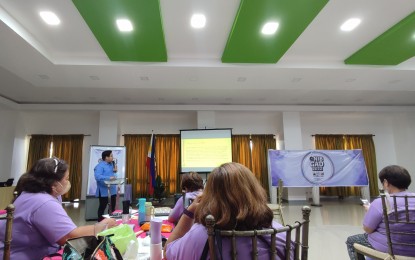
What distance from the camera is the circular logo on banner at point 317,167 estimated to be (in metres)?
6.86

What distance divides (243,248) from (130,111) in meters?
7.24

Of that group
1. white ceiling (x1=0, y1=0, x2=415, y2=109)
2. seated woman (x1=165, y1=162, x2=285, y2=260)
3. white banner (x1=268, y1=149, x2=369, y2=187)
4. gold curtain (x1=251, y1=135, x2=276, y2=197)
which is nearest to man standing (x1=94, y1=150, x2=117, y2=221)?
white ceiling (x1=0, y1=0, x2=415, y2=109)

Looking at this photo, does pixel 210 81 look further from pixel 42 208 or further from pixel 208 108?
pixel 42 208

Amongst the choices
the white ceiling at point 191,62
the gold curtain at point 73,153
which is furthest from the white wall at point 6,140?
the gold curtain at point 73,153

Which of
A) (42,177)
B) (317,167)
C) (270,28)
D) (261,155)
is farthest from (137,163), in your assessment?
(42,177)

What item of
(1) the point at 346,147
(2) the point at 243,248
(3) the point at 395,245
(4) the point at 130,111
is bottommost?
(3) the point at 395,245

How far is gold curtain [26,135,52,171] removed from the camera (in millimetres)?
7633

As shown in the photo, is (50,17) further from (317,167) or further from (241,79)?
(317,167)

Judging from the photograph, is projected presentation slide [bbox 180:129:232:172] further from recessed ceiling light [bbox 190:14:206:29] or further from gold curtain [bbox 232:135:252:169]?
recessed ceiling light [bbox 190:14:206:29]

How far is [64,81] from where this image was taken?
5008 millimetres

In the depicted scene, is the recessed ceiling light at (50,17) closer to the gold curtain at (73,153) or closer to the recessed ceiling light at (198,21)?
the recessed ceiling light at (198,21)

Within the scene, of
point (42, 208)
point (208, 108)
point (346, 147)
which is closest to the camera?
point (42, 208)

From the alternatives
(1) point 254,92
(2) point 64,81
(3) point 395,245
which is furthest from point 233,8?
(2) point 64,81

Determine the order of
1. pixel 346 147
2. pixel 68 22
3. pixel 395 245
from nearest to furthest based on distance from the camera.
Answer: pixel 395 245 → pixel 68 22 → pixel 346 147
